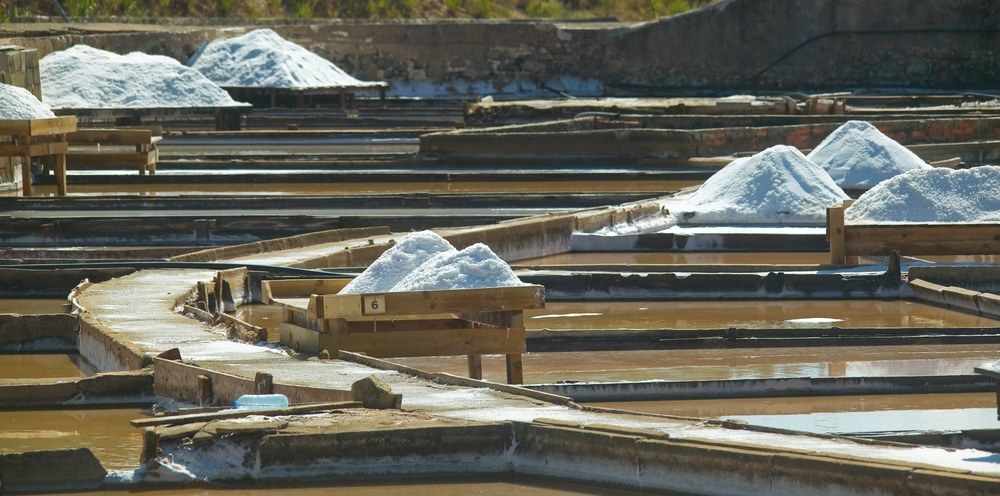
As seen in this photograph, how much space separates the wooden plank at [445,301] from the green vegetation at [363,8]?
1048 inches

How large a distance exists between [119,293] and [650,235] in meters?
5.45

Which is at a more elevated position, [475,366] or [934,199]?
[934,199]

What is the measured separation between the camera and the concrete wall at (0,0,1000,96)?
34.2m

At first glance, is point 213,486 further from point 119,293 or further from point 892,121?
point 892,121

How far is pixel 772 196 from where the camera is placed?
Result: 1706cm

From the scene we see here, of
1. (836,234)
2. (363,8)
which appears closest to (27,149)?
(836,234)

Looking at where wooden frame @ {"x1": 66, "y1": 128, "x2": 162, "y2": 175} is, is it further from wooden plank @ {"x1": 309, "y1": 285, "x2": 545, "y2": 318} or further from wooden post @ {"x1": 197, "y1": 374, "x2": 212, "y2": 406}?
wooden post @ {"x1": 197, "y1": 374, "x2": 212, "y2": 406}

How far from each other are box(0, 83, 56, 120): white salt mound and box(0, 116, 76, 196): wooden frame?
24 cm

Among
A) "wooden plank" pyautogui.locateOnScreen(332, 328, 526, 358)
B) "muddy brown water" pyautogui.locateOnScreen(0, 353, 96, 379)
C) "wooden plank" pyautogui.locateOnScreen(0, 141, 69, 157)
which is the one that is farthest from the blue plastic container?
"wooden plank" pyautogui.locateOnScreen(0, 141, 69, 157)

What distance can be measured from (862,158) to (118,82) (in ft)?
39.7

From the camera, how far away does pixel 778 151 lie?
56.2 feet

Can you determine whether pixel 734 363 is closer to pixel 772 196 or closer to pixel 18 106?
pixel 772 196

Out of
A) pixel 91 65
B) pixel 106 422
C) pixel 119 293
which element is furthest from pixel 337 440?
pixel 91 65

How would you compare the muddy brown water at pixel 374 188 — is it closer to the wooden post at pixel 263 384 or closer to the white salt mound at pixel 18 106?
the white salt mound at pixel 18 106
